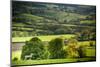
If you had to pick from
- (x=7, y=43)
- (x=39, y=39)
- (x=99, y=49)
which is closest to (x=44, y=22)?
(x=39, y=39)

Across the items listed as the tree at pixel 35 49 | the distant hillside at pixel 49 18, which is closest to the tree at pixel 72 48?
the distant hillside at pixel 49 18

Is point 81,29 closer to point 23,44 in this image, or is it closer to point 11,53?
point 23,44

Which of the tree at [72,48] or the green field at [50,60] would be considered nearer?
the green field at [50,60]

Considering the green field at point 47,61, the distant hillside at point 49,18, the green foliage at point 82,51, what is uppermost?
the distant hillside at point 49,18

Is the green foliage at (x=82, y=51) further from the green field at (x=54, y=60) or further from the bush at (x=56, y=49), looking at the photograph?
the bush at (x=56, y=49)

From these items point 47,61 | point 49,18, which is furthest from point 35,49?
point 49,18

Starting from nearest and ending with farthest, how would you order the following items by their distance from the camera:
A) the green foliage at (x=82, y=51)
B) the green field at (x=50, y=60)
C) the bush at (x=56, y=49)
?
the green field at (x=50, y=60)
the bush at (x=56, y=49)
the green foliage at (x=82, y=51)

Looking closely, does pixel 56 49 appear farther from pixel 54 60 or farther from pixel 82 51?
pixel 82 51

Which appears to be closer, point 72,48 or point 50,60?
point 50,60
